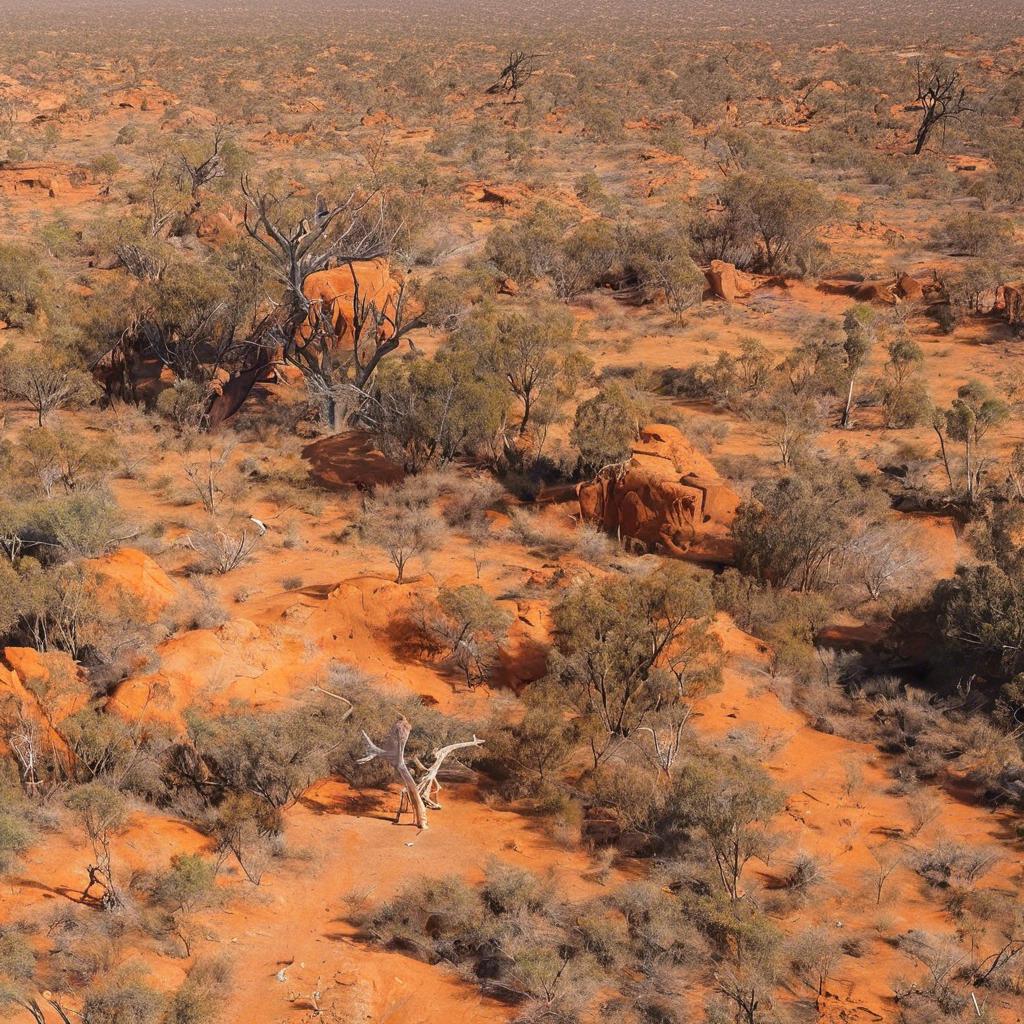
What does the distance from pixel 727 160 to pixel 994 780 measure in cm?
4016

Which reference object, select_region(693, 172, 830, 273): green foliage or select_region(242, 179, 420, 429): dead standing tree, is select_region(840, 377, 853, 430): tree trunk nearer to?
select_region(242, 179, 420, 429): dead standing tree

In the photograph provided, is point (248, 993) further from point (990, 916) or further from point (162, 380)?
point (162, 380)

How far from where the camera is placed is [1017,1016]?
8.38 m

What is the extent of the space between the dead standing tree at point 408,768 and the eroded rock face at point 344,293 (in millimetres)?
14345

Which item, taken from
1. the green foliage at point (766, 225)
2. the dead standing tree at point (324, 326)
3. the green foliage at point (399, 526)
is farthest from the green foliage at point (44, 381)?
the green foliage at point (766, 225)

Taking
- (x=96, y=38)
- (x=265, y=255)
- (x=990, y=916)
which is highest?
(x=96, y=38)

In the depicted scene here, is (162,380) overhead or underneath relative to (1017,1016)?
overhead

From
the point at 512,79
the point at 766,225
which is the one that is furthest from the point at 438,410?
the point at 512,79

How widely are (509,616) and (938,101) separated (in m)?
47.9

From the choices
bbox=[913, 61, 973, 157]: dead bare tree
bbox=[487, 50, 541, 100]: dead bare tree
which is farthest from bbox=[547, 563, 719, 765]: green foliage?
bbox=[487, 50, 541, 100]: dead bare tree

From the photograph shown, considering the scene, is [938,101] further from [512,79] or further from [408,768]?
[408,768]

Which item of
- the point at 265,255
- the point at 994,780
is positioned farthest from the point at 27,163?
the point at 994,780

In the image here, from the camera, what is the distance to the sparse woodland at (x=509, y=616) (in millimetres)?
Answer: 9055

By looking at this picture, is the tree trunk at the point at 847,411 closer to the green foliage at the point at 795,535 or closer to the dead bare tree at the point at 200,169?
the green foliage at the point at 795,535
